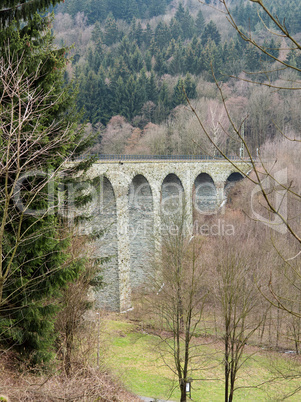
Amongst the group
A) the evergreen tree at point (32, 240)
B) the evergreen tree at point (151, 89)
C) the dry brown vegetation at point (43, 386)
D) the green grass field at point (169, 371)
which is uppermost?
the evergreen tree at point (151, 89)

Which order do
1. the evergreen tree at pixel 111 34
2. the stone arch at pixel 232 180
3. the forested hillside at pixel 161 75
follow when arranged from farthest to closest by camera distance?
1. the evergreen tree at pixel 111 34
2. the forested hillside at pixel 161 75
3. the stone arch at pixel 232 180

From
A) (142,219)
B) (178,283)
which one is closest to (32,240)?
(178,283)

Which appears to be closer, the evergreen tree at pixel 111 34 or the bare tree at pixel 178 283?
the bare tree at pixel 178 283

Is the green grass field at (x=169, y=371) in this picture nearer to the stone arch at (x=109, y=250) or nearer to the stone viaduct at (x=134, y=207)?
the stone arch at (x=109, y=250)

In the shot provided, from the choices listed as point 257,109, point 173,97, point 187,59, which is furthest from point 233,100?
point 187,59

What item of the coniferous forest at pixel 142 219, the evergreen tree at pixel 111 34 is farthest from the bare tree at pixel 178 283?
the evergreen tree at pixel 111 34

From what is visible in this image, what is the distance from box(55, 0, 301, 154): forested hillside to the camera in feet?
141

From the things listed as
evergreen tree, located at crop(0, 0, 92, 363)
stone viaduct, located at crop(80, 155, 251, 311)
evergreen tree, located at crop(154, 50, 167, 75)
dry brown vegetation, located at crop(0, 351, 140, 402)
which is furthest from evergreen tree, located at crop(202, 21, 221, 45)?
dry brown vegetation, located at crop(0, 351, 140, 402)

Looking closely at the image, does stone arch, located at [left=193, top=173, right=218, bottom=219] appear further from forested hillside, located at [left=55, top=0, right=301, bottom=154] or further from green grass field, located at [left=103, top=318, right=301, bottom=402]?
green grass field, located at [left=103, top=318, right=301, bottom=402]

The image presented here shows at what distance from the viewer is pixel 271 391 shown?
1399 cm

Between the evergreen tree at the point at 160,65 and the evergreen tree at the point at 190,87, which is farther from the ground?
the evergreen tree at the point at 160,65

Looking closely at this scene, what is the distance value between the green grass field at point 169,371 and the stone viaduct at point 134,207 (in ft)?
8.75

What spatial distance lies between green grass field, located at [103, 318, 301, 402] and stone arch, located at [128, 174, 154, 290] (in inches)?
169

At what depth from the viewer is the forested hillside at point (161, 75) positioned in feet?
141
